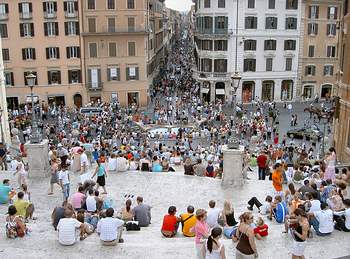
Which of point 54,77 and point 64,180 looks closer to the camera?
point 64,180

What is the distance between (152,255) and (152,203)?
19.8ft

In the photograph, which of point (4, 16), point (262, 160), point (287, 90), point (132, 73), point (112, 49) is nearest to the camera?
point (262, 160)

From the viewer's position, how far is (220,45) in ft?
189

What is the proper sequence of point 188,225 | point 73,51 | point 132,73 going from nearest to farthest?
point 188,225 → point 73,51 → point 132,73

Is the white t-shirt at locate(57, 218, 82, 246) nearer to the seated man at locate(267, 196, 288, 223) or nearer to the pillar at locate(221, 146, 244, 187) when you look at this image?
the seated man at locate(267, 196, 288, 223)

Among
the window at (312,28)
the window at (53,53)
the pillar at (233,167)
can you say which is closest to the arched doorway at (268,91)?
the window at (312,28)

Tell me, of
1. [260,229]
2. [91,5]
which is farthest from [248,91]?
[260,229]

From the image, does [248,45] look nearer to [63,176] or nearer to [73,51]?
[73,51]

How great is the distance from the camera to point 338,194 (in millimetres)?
14438

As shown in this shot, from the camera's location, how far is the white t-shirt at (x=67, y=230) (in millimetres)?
12523

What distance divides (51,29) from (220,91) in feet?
67.5

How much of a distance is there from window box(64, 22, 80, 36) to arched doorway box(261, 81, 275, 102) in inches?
913

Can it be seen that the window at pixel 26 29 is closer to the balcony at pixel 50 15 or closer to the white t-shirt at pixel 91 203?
the balcony at pixel 50 15

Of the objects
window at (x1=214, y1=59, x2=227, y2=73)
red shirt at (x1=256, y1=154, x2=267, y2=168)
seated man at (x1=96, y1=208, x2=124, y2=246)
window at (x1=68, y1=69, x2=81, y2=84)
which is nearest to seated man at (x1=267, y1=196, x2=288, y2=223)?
seated man at (x1=96, y1=208, x2=124, y2=246)
